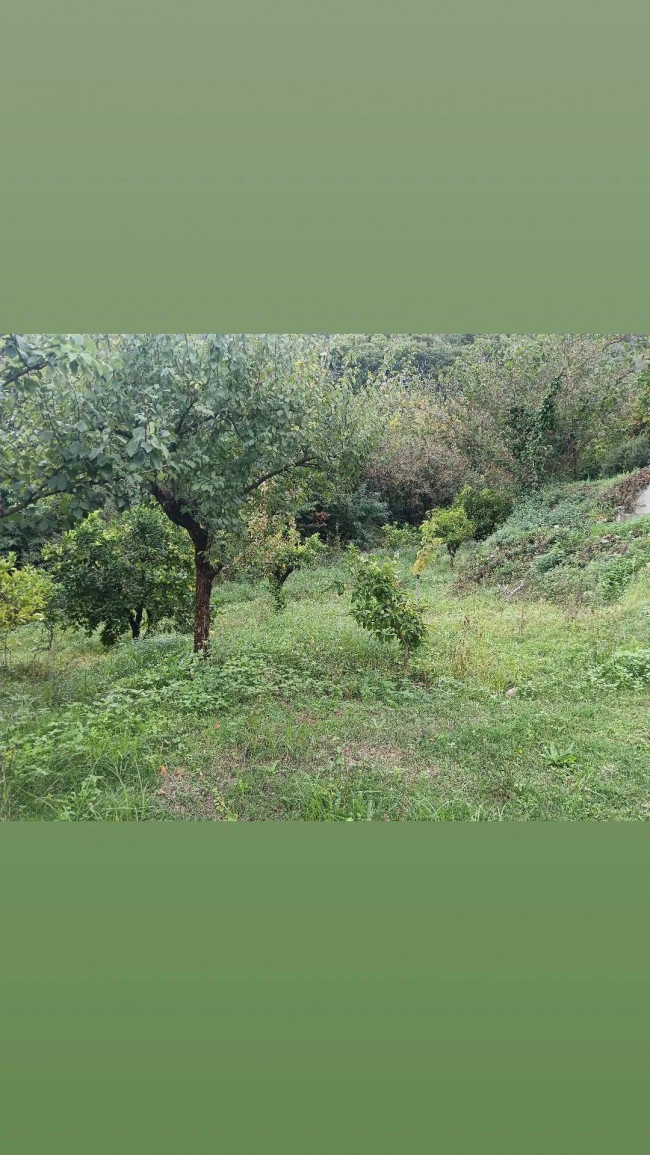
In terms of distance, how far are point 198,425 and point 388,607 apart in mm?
1792

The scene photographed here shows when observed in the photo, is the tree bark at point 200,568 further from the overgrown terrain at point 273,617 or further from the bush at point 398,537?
the bush at point 398,537

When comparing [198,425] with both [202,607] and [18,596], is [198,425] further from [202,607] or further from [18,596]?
[18,596]

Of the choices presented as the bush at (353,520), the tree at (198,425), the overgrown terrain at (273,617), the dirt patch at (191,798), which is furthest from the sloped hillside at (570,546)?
the dirt patch at (191,798)

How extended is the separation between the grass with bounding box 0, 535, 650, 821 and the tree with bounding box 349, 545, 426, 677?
24 centimetres

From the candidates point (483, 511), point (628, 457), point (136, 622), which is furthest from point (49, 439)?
point (628, 457)

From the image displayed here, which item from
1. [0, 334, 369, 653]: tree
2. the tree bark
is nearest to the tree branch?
[0, 334, 369, 653]: tree

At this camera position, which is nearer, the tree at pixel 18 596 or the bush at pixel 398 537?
the tree at pixel 18 596

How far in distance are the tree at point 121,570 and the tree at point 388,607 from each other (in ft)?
5.85

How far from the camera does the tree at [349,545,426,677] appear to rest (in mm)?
4660

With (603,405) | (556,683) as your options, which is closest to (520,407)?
(603,405)

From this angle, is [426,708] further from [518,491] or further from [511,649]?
[518,491]

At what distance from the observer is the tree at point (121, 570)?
5.59 meters

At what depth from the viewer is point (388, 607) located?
184 inches

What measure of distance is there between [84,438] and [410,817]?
242cm
